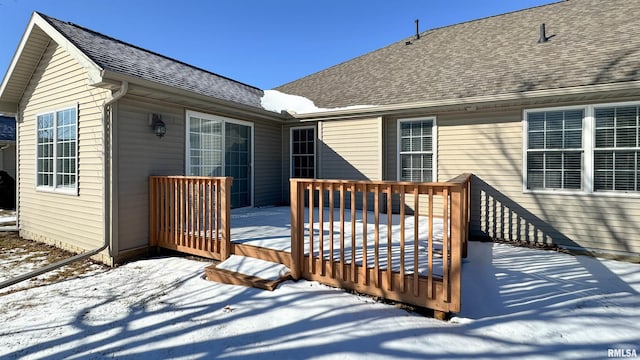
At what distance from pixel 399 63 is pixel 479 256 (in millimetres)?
5918

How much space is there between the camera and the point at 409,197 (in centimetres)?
649

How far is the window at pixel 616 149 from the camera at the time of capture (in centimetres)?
456

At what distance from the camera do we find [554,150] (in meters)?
5.02

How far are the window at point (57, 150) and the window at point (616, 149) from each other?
27.2 ft

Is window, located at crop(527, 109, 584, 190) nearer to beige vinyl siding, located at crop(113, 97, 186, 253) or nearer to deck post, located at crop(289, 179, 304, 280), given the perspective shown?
deck post, located at crop(289, 179, 304, 280)

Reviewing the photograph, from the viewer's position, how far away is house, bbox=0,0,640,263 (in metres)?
4.47

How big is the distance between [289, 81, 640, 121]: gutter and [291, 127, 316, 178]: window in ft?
1.76

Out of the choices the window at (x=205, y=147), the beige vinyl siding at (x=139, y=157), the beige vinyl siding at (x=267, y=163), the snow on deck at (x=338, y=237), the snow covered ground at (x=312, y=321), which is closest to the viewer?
the snow covered ground at (x=312, y=321)

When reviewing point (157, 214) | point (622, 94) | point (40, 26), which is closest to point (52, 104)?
point (40, 26)

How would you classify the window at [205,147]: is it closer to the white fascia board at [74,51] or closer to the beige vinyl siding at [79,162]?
the beige vinyl siding at [79,162]

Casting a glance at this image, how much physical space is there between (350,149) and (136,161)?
14.3 ft

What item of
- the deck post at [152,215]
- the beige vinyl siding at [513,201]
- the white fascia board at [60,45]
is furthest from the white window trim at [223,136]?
the beige vinyl siding at [513,201]

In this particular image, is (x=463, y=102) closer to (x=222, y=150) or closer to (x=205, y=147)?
(x=222, y=150)

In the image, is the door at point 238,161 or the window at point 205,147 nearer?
the window at point 205,147
